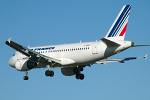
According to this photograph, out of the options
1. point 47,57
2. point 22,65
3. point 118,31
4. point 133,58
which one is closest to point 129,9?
point 118,31

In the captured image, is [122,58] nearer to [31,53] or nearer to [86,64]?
[86,64]

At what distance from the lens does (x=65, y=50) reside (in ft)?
206

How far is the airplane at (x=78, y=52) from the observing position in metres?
58.1

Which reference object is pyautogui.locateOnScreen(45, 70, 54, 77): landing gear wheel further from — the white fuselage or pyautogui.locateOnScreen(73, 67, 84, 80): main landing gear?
pyautogui.locateOnScreen(73, 67, 84, 80): main landing gear

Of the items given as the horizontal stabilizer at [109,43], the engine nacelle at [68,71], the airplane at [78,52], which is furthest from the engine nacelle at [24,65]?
the horizontal stabilizer at [109,43]

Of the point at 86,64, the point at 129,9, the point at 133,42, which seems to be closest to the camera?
the point at 133,42

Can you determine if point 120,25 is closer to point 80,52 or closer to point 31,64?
point 80,52

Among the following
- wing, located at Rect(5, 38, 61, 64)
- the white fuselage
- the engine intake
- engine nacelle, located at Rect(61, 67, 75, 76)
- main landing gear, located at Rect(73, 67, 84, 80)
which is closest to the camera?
wing, located at Rect(5, 38, 61, 64)

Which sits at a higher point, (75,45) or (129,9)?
(129,9)

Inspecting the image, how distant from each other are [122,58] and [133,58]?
2359mm

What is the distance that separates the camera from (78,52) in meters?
61.0

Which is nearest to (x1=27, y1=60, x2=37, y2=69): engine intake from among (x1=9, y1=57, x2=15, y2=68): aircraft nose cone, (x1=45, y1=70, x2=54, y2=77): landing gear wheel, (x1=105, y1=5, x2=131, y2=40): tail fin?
(x1=45, y1=70, x2=54, y2=77): landing gear wheel

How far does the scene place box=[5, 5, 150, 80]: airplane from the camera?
191 ft

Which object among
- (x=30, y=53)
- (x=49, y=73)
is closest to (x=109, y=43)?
(x=49, y=73)
